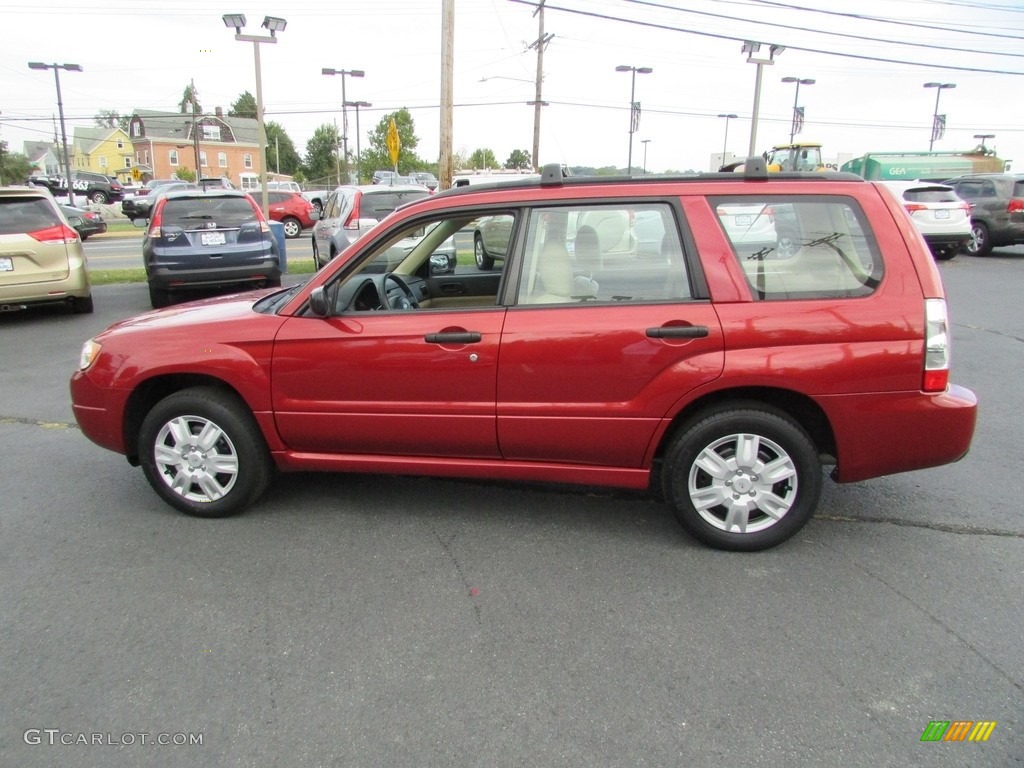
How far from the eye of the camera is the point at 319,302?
12.3 feet

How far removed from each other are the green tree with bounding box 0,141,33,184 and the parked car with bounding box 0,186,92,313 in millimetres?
56488

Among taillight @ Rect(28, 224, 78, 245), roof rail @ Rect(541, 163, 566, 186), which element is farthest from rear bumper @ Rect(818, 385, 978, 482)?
taillight @ Rect(28, 224, 78, 245)

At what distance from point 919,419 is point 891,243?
82cm

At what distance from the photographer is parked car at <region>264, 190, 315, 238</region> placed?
26.6 m

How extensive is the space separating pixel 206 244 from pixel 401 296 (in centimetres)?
684

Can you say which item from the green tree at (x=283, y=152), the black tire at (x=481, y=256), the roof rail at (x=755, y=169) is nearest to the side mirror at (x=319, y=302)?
the black tire at (x=481, y=256)

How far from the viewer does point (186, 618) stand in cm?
315

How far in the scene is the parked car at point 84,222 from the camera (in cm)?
2423

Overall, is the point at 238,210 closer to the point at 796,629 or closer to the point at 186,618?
the point at 186,618

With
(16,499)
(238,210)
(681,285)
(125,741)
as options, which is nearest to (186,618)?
(125,741)

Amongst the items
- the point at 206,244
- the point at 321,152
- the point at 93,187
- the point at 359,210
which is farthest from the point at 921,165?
the point at 321,152

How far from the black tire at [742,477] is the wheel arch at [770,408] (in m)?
0.03

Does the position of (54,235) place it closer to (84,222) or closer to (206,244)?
(206,244)

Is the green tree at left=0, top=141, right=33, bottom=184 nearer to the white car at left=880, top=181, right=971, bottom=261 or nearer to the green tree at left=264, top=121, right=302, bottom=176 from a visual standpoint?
the green tree at left=264, top=121, right=302, bottom=176
